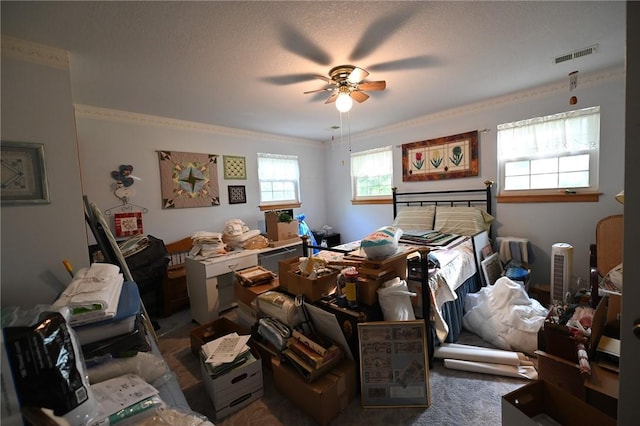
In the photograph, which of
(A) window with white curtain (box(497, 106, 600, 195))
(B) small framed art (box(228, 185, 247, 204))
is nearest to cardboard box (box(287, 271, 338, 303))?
(B) small framed art (box(228, 185, 247, 204))

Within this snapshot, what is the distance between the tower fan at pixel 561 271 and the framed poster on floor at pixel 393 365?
1974mm

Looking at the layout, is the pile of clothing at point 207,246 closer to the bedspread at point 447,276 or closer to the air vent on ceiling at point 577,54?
the bedspread at point 447,276

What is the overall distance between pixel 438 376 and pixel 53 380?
2.06m

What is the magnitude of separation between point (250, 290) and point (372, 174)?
308 centimetres

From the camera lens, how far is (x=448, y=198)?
3.65 metres

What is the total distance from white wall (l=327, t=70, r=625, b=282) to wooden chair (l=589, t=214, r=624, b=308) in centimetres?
30

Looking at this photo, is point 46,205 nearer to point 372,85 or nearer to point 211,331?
point 211,331

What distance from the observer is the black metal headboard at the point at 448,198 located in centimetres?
331

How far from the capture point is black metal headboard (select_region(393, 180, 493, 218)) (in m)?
3.31

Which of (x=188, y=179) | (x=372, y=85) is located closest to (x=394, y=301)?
(x=372, y=85)

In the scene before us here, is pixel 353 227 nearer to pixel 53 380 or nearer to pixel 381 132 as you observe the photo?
pixel 381 132

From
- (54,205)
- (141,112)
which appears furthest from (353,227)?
(54,205)

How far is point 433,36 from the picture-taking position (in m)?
1.77

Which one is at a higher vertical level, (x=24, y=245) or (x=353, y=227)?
(x=24, y=245)
